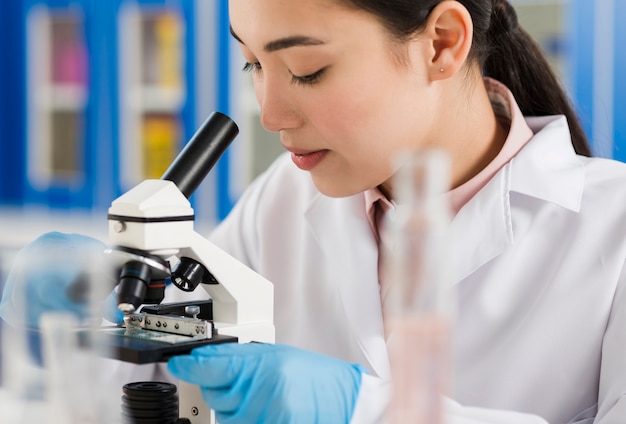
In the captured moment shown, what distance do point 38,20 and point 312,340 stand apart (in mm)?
3841

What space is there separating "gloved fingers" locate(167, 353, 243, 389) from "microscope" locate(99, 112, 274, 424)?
0.03 metres

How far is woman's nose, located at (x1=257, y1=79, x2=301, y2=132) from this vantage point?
56.6 inches

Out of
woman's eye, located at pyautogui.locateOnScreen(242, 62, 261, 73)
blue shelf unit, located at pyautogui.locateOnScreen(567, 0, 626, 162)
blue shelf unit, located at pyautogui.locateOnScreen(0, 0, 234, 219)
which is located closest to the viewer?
woman's eye, located at pyautogui.locateOnScreen(242, 62, 261, 73)

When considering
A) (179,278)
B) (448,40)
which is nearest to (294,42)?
(448,40)

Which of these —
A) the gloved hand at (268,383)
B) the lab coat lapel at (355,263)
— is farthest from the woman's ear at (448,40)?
the gloved hand at (268,383)

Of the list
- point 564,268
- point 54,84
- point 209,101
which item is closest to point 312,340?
point 564,268

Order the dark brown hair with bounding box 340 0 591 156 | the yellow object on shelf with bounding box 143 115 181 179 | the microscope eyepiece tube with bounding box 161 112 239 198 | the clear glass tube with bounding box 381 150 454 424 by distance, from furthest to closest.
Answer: the yellow object on shelf with bounding box 143 115 181 179 → the dark brown hair with bounding box 340 0 591 156 → the microscope eyepiece tube with bounding box 161 112 239 198 → the clear glass tube with bounding box 381 150 454 424

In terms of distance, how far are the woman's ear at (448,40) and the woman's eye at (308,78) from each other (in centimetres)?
20

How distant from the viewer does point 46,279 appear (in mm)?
1205

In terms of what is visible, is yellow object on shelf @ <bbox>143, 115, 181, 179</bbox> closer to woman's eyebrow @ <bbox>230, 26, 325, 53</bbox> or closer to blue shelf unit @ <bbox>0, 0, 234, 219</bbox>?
blue shelf unit @ <bbox>0, 0, 234, 219</bbox>

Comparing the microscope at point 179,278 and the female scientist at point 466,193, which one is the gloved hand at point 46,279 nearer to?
the microscope at point 179,278

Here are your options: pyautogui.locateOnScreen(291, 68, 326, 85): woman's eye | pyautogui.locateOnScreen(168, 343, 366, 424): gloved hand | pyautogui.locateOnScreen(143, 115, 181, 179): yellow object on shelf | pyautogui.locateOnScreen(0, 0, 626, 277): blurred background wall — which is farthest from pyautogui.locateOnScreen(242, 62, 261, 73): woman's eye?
pyautogui.locateOnScreen(143, 115, 181, 179): yellow object on shelf

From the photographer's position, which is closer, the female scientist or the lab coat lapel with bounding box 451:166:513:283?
the female scientist

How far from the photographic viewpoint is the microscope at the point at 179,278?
3.70ft
